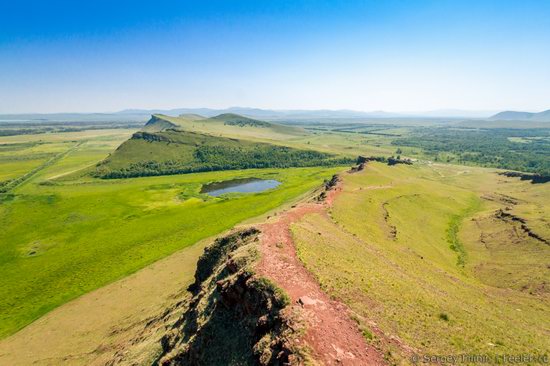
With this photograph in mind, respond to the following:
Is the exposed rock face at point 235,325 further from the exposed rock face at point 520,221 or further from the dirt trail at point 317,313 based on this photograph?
the exposed rock face at point 520,221

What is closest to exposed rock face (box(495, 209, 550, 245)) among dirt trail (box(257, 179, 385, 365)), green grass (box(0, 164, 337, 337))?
dirt trail (box(257, 179, 385, 365))

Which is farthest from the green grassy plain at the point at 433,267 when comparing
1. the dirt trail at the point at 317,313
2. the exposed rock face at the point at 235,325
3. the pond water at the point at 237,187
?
the pond water at the point at 237,187

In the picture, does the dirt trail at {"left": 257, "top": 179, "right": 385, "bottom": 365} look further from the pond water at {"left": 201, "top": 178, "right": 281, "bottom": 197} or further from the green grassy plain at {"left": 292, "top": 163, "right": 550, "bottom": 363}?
the pond water at {"left": 201, "top": 178, "right": 281, "bottom": 197}

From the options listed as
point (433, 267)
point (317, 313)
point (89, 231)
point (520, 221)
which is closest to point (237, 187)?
point (89, 231)

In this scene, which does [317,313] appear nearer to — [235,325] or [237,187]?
[235,325]

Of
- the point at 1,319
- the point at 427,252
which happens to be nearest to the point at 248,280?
the point at 427,252

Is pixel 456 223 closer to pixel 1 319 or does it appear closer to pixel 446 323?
pixel 446 323

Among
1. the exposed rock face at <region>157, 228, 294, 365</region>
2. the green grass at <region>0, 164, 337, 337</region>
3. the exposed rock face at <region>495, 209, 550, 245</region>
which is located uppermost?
the exposed rock face at <region>157, 228, 294, 365</region>
